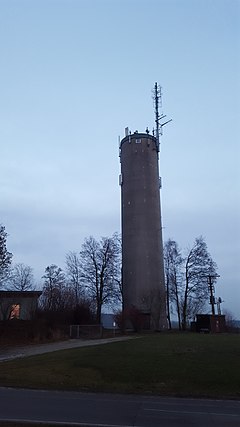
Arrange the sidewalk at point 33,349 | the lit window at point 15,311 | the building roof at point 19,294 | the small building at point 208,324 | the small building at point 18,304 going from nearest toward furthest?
1. the sidewalk at point 33,349
2. the small building at point 18,304
3. the building roof at point 19,294
4. the lit window at point 15,311
5. the small building at point 208,324

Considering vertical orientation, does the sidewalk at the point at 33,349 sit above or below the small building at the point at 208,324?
below

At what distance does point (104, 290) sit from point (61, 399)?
5231 centimetres

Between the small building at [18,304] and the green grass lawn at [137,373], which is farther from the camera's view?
the small building at [18,304]

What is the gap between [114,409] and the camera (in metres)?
12.3

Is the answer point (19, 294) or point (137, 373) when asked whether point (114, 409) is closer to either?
point (137, 373)

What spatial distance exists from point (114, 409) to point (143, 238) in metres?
49.6

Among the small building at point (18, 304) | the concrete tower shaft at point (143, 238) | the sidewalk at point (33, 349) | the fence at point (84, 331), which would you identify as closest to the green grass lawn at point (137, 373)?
the sidewalk at point (33, 349)

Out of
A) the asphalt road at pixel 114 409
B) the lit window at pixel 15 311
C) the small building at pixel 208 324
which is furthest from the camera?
the small building at pixel 208 324

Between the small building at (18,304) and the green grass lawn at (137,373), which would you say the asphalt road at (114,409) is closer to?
the green grass lawn at (137,373)

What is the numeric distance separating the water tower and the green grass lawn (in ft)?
111

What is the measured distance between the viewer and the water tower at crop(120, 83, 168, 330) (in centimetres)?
6006

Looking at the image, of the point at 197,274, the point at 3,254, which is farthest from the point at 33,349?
the point at 197,274

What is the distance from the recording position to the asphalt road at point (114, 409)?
1055cm

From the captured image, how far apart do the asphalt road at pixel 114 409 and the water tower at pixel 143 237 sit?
4307cm
